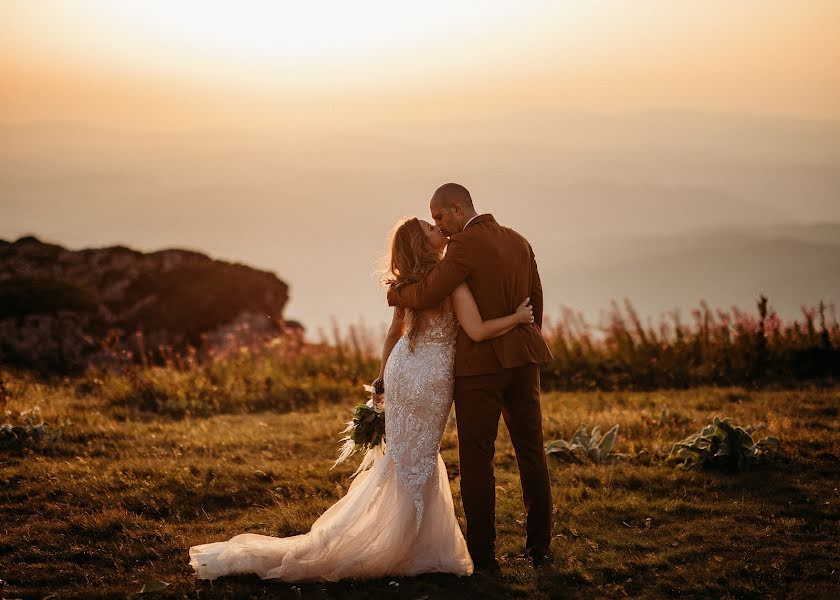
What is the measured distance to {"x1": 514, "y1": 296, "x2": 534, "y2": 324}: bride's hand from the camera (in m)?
6.21

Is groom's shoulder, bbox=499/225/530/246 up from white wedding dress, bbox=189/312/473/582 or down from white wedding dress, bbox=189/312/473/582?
up

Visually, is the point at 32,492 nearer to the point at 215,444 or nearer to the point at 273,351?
the point at 215,444

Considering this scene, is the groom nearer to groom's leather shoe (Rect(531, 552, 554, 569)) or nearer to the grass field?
groom's leather shoe (Rect(531, 552, 554, 569))

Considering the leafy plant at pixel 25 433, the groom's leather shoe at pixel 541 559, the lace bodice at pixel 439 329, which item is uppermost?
the lace bodice at pixel 439 329

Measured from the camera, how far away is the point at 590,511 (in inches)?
311

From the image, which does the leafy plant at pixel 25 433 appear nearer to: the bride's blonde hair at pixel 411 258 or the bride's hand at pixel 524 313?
the bride's blonde hair at pixel 411 258

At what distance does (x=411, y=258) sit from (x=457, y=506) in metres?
2.80

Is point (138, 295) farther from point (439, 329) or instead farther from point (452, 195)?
point (452, 195)

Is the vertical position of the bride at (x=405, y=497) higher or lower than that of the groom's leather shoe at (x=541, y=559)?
higher

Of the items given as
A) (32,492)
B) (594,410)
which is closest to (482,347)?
(32,492)

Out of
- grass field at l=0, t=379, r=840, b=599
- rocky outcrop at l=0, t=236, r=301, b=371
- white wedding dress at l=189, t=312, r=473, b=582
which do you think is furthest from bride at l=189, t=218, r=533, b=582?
rocky outcrop at l=0, t=236, r=301, b=371

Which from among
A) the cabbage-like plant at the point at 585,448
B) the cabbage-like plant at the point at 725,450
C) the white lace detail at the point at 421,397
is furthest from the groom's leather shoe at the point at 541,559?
the cabbage-like plant at the point at 725,450

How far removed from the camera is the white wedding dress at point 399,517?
620cm

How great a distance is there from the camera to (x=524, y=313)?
6.23 meters
